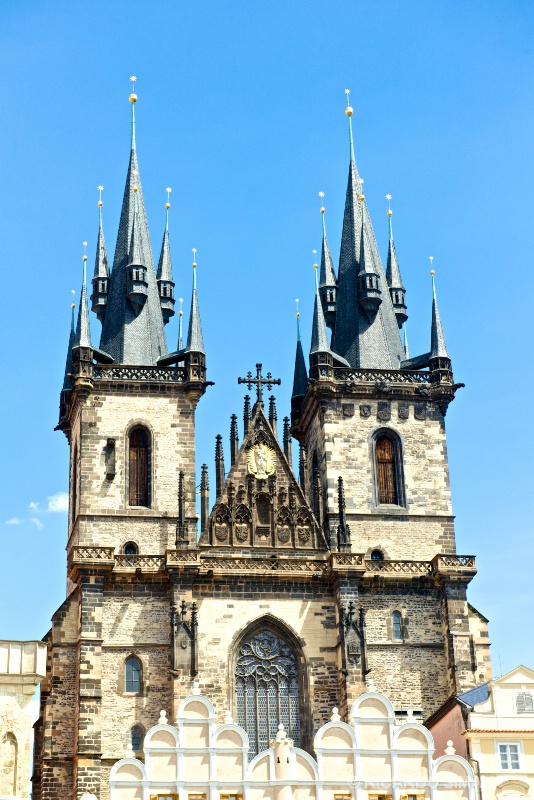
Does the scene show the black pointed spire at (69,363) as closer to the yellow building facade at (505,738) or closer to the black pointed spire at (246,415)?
the black pointed spire at (246,415)

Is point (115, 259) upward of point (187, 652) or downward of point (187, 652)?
upward

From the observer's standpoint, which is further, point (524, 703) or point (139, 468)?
point (139, 468)

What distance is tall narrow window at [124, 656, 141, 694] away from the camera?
4759 centimetres

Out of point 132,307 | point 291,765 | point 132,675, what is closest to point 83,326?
point 132,307

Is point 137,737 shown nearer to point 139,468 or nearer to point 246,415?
point 139,468

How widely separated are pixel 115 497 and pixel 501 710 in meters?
17.1

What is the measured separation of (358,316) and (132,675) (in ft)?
51.8

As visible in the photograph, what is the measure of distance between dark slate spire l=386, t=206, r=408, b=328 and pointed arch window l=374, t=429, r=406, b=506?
6.04 metres

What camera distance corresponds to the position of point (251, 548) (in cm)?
5019

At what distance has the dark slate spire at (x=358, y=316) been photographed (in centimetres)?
5500

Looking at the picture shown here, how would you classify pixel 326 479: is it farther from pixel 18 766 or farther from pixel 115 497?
pixel 18 766

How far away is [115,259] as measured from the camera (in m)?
56.6

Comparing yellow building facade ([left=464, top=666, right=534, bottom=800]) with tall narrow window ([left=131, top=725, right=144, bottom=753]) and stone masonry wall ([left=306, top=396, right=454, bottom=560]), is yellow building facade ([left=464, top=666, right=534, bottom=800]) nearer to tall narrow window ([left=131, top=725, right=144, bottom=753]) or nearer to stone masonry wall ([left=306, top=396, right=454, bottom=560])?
tall narrow window ([left=131, top=725, right=144, bottom=753])

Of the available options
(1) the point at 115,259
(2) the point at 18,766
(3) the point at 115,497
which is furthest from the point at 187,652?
(1) the point at 115,259
